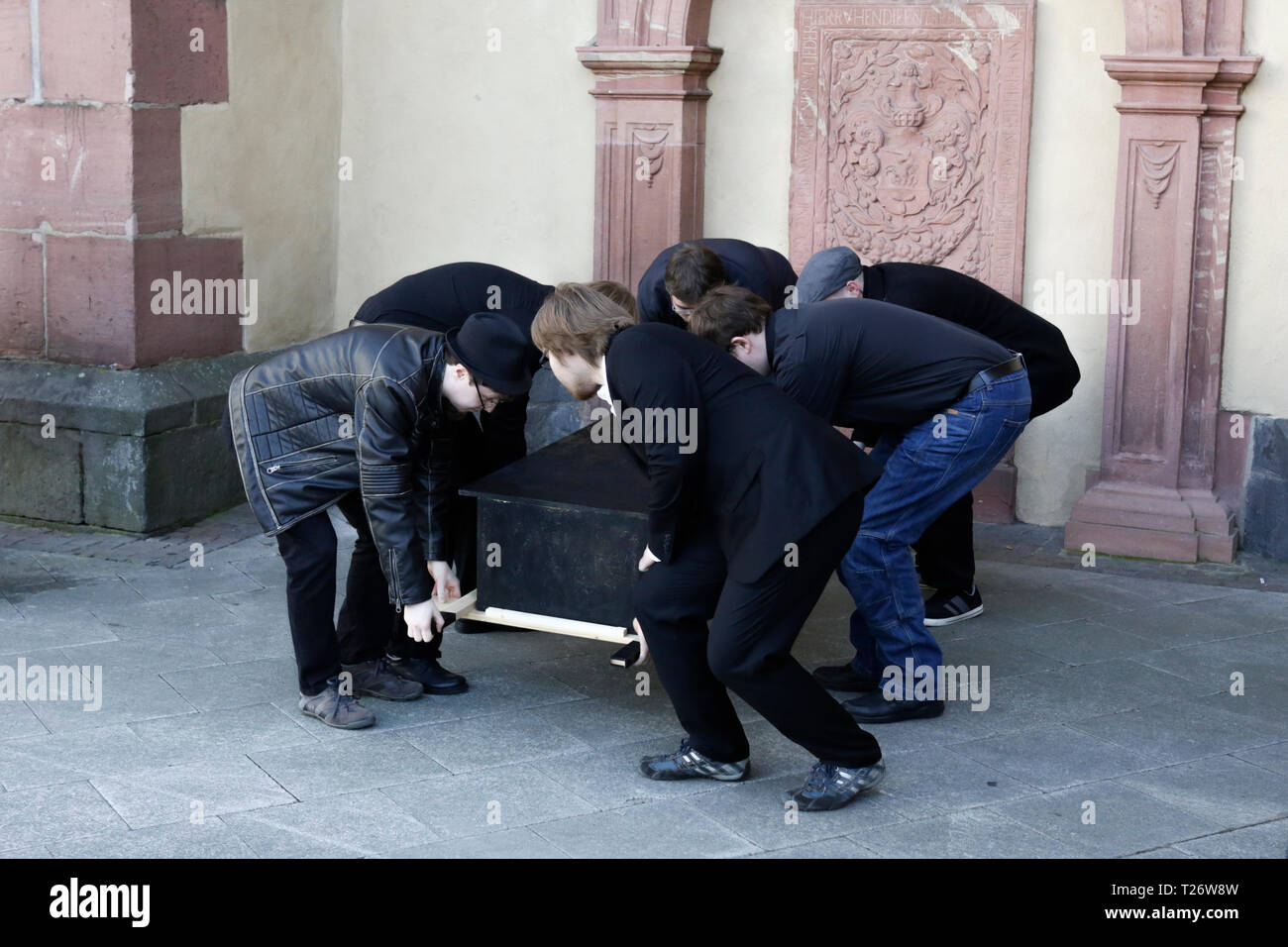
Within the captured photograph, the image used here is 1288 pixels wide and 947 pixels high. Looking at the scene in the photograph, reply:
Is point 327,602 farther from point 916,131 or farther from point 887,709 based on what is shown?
point 916,131

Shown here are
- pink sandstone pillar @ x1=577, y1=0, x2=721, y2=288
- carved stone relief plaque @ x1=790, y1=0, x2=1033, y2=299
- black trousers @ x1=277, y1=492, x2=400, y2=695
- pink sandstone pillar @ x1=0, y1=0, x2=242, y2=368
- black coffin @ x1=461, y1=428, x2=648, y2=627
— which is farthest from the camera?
pink sandstone pillar @ x1=577, y1=0, x2=721, y2=288

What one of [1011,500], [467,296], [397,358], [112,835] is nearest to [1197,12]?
[1011,500]

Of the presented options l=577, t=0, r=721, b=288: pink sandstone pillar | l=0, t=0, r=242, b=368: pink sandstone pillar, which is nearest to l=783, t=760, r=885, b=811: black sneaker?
l=577, t=0, r=721, b=288: pink sandstone pillar

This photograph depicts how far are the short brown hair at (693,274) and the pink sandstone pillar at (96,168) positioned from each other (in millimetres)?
2933

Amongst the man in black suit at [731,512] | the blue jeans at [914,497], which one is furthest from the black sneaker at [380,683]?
the blue jeans at [914,497]

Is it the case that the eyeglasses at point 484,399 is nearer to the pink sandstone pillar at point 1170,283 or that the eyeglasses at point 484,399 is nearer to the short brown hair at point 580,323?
the short brown hair at point 580,323

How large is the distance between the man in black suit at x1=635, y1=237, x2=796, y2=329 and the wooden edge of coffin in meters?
0.98

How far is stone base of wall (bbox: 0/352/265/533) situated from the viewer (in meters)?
6.77

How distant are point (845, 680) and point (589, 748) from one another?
96cm

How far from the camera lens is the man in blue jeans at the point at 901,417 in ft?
14.3

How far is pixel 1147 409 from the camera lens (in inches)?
259

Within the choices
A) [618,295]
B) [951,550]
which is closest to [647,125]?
[951,550]

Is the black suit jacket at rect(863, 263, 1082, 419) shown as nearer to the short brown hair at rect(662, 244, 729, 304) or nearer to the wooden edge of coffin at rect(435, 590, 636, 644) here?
the short brown hair at rect(662, 244, 729, 304)

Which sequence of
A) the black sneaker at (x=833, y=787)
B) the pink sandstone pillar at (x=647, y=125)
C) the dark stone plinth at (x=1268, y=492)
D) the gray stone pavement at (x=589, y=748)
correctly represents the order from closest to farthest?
the gray stone pavement at (x=589, y=748) → the black sneaker at (x=833, y=787) → the dark stone plinth at (x=1268, y=492) → the pink sandstone pillar at (x=647, y=125)
